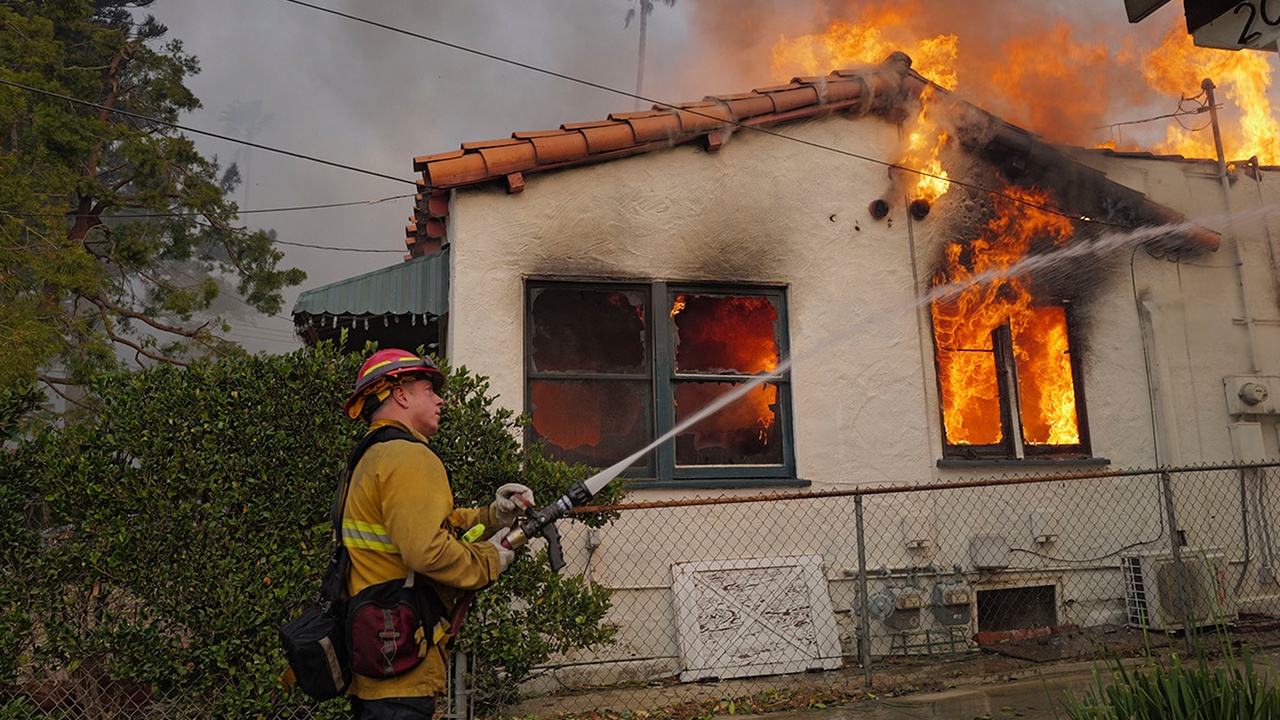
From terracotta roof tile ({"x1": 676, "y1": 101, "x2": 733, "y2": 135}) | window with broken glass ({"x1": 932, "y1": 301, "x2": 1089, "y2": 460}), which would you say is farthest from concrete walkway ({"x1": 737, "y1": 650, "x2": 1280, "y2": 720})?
terracotta roof tile ({"x1": 676, "y1": 101, "x2": 733, "y2": 135})

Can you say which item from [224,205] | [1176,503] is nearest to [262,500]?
[1176,503]

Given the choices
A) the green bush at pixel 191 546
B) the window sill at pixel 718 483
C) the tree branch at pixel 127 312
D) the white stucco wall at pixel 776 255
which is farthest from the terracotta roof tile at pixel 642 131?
the tree branch at pixel 127 312

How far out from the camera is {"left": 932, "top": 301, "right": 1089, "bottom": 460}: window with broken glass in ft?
27.2

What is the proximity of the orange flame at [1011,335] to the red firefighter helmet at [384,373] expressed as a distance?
607 cm

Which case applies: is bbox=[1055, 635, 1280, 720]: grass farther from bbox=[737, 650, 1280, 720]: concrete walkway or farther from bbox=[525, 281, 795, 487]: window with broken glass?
bbox=[525, 281, 795, 487]: window with broken glass

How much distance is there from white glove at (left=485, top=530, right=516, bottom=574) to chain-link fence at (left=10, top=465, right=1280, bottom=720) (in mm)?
2358

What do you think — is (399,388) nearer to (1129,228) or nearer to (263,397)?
(263,397)

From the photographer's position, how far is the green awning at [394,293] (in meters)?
7.12

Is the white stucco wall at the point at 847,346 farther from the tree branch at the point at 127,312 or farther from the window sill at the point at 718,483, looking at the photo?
the tree branch at the point at 127,312

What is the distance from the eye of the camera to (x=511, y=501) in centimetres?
354

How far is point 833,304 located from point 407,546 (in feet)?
18.6

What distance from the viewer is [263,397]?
5.06m

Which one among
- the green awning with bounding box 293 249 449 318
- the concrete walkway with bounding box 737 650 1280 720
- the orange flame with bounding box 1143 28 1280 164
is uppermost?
the orange flame with bounding box 1143 28 1280 164

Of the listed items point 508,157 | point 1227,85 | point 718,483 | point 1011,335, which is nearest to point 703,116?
point 508,157
